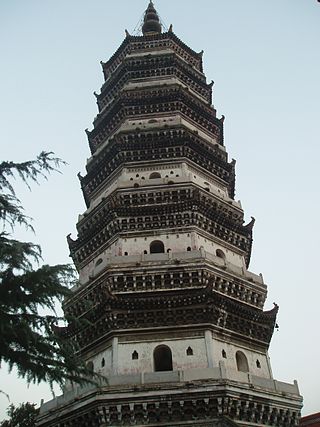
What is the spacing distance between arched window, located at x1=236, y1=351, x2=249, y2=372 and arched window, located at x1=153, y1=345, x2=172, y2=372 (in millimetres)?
2671

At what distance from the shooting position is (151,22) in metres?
37.9

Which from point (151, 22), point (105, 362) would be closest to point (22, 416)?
point (105, 362)

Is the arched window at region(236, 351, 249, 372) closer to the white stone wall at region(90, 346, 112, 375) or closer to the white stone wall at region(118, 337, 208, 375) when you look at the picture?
the white stone wall at region(118, 337, 208, 375)

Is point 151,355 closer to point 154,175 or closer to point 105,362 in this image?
point 105,362

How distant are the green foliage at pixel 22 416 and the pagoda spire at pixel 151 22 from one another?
86.2 feet

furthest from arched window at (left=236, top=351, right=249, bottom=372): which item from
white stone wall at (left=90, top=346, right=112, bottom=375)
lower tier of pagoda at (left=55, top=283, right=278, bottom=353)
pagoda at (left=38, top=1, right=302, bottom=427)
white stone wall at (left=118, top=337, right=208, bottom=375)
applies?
white stone wall at (left=90, top=346, right=112, bottom=375)

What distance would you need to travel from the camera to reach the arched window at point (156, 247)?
22000 millimetres

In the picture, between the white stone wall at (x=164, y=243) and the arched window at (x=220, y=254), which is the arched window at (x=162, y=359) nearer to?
the white stone wall at (x=164, y=243)

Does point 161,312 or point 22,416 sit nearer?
point 161,312

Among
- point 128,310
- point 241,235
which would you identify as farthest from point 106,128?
point 128,310

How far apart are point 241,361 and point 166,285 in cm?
418

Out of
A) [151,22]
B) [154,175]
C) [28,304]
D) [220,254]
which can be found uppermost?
[151,22]

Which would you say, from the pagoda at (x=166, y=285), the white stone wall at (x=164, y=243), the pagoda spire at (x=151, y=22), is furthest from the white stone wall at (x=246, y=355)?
the pagoda spire at (x=151, y=22)

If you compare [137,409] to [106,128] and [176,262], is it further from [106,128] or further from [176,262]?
[106,128]
